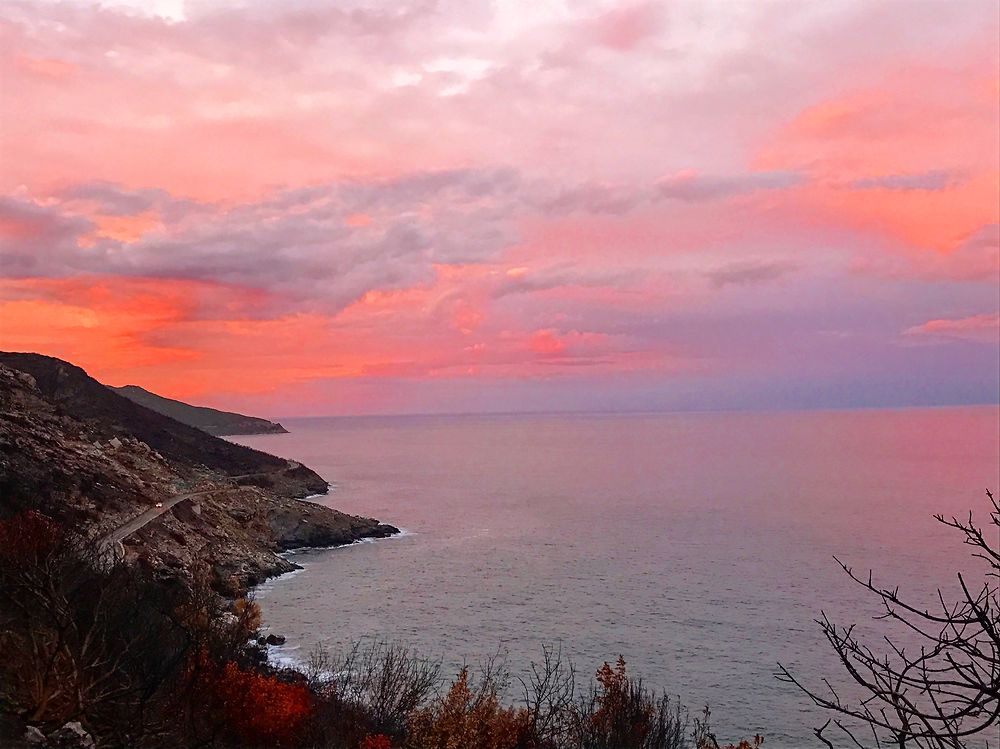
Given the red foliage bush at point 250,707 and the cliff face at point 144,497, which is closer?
the red foliage bush at point 250,707

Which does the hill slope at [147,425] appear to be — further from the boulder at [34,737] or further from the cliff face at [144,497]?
the boulder at [34,737]

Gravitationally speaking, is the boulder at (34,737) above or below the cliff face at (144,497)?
below

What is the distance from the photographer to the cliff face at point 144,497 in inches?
2389

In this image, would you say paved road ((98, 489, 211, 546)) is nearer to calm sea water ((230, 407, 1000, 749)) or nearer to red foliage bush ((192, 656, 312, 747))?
calm sea water ((230, 407, 1000, 749))

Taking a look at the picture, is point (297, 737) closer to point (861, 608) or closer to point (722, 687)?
point (722, 687)

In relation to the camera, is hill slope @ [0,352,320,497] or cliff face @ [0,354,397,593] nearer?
cliff face @ [0,354,397,593]

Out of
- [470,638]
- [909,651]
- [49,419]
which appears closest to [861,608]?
[909,651]

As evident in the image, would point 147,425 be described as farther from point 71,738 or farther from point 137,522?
point 71,738

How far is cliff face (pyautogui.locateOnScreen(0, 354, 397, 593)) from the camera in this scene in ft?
199

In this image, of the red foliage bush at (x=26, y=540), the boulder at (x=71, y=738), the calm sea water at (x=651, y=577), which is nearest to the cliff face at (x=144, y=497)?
the calm sea water at (x=651, y=577)

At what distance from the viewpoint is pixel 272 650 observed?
49250mm

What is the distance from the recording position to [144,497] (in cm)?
7650

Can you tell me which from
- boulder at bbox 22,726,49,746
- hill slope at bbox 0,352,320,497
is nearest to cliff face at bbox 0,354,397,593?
hill slope at bbox 0,352,320,497

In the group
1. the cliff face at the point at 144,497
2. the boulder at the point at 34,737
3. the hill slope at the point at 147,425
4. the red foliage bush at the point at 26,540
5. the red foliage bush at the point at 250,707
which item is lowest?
the red foliage bush at the point at 250,707
